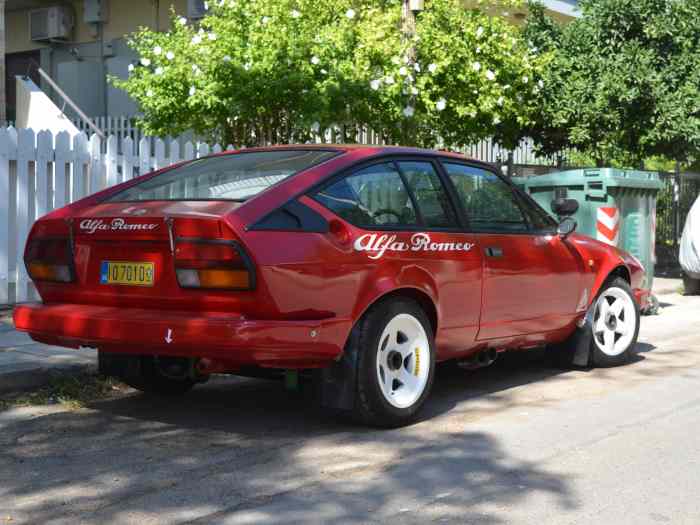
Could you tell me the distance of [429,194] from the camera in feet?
20.5

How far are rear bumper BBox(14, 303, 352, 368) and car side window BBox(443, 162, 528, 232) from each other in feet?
4.81

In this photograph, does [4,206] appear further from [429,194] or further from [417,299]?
[417,299]

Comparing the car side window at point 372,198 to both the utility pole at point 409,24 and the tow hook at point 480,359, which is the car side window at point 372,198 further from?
the utility pole at point 409,24

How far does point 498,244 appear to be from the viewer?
6527 mm

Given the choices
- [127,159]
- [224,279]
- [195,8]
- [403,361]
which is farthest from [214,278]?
[195,8]

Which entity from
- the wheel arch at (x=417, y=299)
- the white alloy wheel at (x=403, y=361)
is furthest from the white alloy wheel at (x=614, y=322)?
the white alloy wheel at (x=403, y=361)

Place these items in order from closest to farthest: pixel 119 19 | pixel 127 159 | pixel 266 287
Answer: pixel 266 287 < pixel 127 159 < pixel 119 19

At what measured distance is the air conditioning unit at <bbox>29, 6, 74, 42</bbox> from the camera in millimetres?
20750

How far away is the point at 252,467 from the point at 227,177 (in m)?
1.68

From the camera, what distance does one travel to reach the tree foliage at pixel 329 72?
11867 millimetres

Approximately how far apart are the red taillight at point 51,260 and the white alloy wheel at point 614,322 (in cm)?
379

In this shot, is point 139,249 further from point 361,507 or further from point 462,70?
point 462,70

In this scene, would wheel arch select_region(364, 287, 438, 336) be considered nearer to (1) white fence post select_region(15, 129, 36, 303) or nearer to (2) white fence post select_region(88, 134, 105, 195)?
Result: (1) white fence post select_region(15, 129, 36, 303)

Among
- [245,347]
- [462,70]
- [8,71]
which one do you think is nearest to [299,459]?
[245,347]
